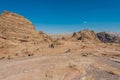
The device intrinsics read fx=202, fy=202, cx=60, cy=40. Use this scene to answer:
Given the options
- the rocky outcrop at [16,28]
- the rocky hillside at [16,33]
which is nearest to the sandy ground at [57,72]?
the rocky hillside at [16,33]

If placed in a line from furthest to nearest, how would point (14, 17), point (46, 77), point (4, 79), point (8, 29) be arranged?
point (14, 17)
point (8, 29)
point (46, 77)
point (4, 79)

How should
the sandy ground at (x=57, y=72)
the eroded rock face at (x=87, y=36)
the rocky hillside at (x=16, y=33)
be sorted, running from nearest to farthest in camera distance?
the sandy ground at (x=57, y=72)
the rocky hillside at (x=16, y=33)
the eroded rock face at (x=87, y=36)

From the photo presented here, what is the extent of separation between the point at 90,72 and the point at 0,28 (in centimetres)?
3962

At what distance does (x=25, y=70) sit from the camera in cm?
2333

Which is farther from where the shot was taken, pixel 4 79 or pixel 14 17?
pixel 14 17

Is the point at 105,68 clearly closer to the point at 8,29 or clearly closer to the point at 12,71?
the point at 12,71

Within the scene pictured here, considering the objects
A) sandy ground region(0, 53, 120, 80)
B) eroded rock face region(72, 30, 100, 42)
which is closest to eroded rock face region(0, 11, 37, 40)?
sandy ground region(0, 53, 120, 80)

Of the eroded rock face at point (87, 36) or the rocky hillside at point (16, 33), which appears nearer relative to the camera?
the rocky hillside at point (16, 33)

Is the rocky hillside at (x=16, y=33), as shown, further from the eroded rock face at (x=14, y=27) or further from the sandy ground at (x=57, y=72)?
the sandy ground at (x=57, y=72)

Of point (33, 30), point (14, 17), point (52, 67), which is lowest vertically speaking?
point (52, 67)

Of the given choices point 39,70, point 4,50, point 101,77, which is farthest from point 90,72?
point 4,50

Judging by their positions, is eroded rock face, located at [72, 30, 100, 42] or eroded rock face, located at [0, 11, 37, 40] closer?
eroded rock face, located at [0, 11, 37, 40]

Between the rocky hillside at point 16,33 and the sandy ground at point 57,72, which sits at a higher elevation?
the rocky hillside at point 16,33

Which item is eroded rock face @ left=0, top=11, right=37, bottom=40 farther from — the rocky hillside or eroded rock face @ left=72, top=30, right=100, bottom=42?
eroded rock face @ left=72, top=30, right=100, bottom=42
